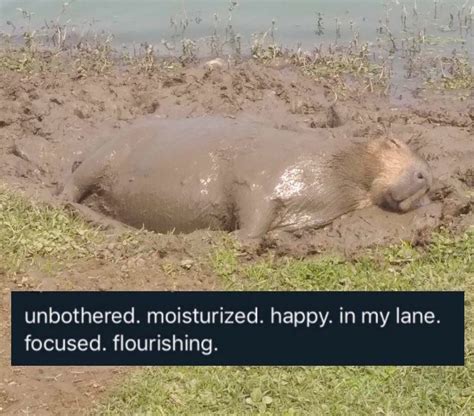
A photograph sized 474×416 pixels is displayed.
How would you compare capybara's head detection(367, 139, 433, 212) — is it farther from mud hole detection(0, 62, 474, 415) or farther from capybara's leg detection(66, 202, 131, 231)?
capybara's leg detection(66, 202, 131, 231)

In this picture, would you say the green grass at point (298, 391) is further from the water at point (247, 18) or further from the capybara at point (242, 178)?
the water at point (247, 18)

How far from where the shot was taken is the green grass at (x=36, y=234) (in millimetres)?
6492

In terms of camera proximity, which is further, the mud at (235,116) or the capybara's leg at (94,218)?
the mud at (235,116)

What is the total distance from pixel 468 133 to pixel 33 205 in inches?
157

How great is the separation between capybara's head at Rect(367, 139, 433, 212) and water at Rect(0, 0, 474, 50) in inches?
200

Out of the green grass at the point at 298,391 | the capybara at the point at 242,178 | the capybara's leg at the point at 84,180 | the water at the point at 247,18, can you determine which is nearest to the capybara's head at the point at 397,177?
the capybara at the point at 242,178

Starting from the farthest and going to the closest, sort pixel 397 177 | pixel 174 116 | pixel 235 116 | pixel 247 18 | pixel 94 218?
1. pixel 247 18
2. pixel 174 116
3. pixel 235 116
4. pixel 397 177
5. pixel 94 218

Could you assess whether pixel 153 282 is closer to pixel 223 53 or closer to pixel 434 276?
pixel 434 276

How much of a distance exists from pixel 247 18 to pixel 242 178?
7.47 m

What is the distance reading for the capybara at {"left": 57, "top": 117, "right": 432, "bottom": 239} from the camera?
7129 millimetres

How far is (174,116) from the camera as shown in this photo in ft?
29.0

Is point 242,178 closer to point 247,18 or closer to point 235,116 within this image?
point 235,116

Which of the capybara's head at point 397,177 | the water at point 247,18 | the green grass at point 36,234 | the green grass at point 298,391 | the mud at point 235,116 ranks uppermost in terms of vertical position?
the water at point 247,18

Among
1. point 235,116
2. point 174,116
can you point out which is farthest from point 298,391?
point 174,116
